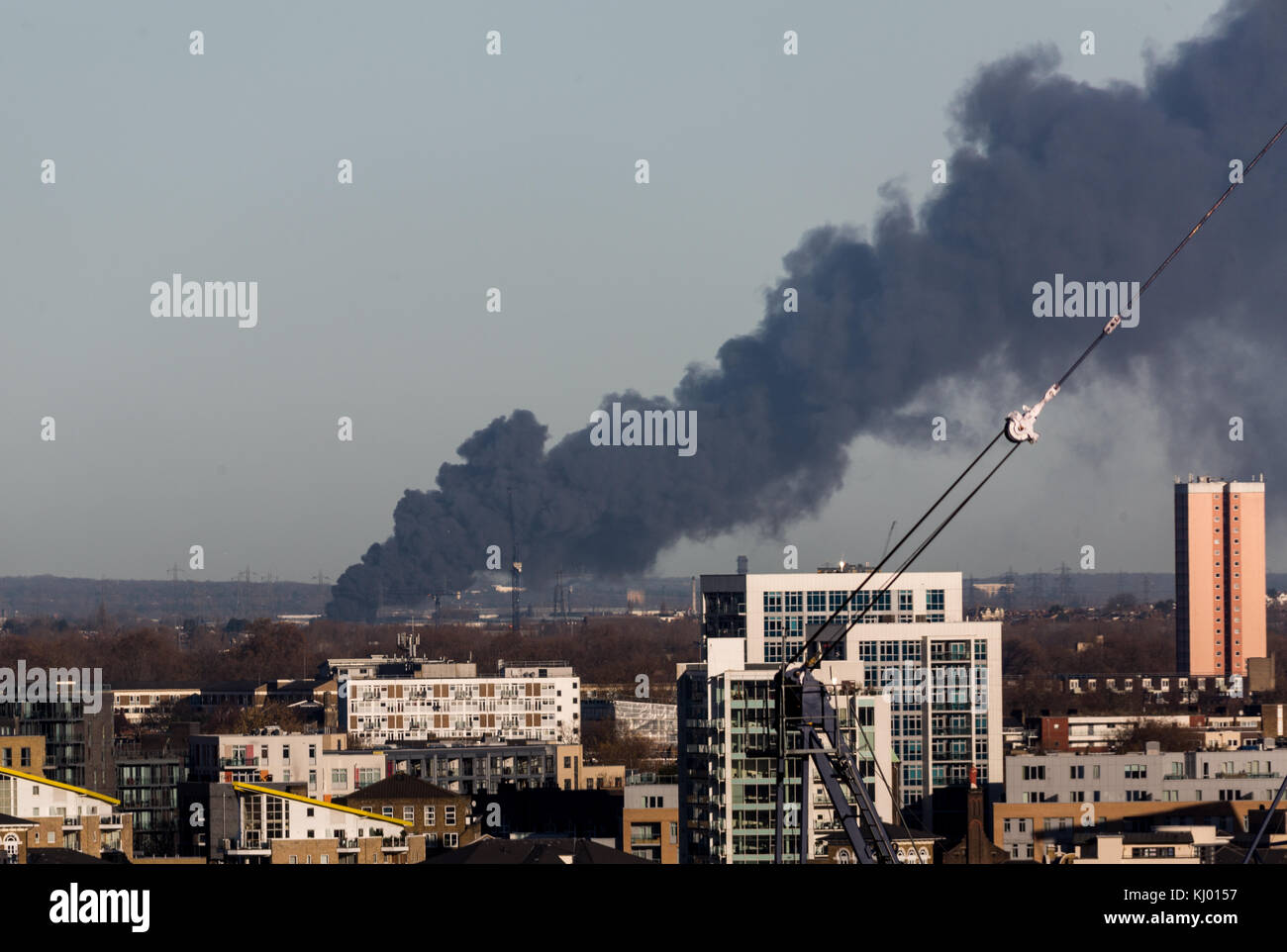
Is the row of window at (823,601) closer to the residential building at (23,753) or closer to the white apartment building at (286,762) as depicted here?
the white apartment building at (286,762)

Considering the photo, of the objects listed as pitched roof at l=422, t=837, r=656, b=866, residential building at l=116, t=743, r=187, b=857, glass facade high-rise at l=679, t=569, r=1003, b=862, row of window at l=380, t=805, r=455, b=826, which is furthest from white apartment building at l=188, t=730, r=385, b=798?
pitched roof at l=422, t=837, r=656, b=866

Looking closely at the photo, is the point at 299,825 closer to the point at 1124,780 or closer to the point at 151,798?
the point at 151,798

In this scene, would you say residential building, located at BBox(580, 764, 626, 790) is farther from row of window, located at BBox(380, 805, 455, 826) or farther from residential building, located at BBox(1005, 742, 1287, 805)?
row of window, located at BBox(380, 805, 455, 826)

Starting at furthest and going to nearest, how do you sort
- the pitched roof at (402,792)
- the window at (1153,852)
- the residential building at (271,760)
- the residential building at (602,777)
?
the residential building at (602,777) < the residential building at (271,760) < the pitched roof at (402,792) < the window at (1153,852)

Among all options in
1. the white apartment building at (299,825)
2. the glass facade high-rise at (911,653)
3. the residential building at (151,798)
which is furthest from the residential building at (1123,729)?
the white apartment building at (299,825)
